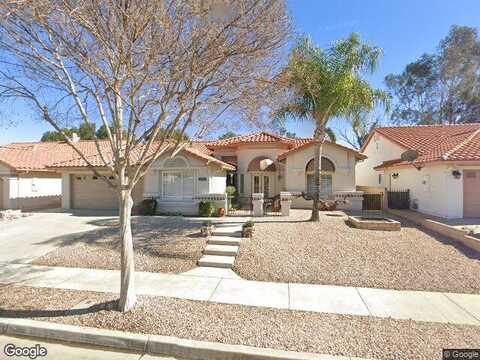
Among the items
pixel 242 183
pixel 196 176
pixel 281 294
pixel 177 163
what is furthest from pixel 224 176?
pixel 281 294

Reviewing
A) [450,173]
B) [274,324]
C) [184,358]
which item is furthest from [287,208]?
[184,358]

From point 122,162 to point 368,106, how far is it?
1142cm

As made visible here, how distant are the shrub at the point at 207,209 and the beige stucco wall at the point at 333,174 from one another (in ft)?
20.1

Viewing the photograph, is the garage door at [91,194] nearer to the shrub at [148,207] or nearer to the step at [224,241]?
the shrub at [148,207]

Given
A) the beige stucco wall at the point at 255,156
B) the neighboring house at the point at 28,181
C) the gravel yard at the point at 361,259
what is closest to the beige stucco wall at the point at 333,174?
the beige stucco wall at the point at 255,156

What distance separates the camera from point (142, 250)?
29.0 ft

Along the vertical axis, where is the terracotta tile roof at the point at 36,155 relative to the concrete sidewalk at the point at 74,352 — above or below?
above

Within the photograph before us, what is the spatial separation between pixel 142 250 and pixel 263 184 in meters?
13.5

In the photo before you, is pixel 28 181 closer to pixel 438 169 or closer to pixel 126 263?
pixel 126 263

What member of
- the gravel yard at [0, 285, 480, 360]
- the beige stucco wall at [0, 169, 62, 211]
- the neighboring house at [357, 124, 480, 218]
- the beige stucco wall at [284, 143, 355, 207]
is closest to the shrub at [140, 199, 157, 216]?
the beige stucco wall at [284, 143, 355, 207]

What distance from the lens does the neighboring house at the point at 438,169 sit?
42.5ft

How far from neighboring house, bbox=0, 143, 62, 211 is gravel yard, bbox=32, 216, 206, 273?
1094 centimetres

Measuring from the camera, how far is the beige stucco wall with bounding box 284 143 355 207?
685 inches

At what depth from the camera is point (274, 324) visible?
461 centimetres
